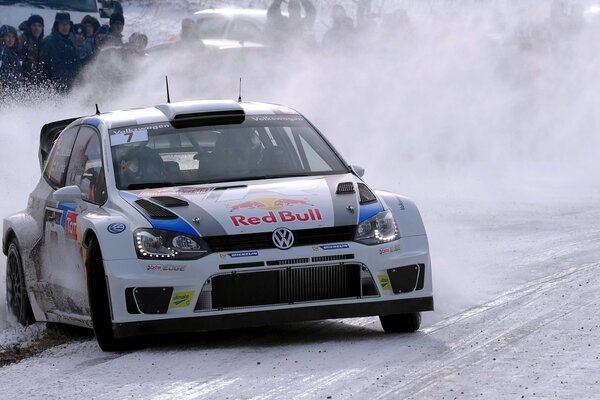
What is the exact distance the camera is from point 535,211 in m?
14.2

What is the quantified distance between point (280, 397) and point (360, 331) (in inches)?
76.1

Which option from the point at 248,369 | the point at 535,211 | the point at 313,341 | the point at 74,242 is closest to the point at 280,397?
the point at 248,369

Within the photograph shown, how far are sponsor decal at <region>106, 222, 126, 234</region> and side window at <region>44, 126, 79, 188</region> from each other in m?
1.59

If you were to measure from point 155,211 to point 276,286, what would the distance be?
73cm

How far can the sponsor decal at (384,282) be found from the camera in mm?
7359

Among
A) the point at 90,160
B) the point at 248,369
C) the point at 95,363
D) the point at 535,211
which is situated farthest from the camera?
the point at 535,211

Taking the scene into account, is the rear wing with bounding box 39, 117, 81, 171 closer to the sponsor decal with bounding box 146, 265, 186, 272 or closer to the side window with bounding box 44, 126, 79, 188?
the side window with bounding box 44, 126, 79, 188

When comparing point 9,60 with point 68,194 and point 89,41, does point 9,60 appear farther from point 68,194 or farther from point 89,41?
point 68,194

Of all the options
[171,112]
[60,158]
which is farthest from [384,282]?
[60,158]

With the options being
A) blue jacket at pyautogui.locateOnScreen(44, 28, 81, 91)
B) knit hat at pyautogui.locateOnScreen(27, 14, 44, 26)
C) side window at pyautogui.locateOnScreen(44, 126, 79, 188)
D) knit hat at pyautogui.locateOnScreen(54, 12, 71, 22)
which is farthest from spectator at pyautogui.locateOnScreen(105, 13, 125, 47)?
side window at pyautogui.locateOnScreen(44, 126, 79, 188)

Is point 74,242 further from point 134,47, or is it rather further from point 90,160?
point 134,47

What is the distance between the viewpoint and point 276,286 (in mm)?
7211

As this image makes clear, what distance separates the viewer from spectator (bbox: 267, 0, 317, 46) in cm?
2511

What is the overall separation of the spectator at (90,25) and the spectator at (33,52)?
0.94 metres
